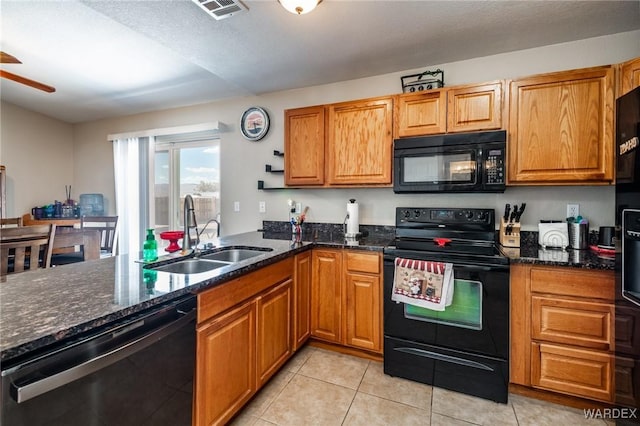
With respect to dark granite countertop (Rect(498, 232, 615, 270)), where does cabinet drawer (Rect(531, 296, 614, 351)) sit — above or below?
below

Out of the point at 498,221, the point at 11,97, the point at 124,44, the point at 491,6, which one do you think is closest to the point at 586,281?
the point at 498,221

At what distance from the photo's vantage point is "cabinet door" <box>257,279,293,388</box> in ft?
5.81

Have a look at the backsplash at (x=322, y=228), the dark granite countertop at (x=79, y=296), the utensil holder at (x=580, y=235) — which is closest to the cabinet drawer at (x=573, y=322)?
the utensil holder at (x=580, y=235)

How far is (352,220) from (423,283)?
0.90 meters

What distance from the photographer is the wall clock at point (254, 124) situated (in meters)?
3.14

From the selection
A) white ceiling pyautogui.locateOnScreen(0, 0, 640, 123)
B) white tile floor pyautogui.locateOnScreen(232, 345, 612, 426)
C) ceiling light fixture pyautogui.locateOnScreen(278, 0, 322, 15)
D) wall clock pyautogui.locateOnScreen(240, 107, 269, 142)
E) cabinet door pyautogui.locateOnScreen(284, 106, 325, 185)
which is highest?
white ceiling pyautogui.locateOnScreen(0, 0, 640, 123)

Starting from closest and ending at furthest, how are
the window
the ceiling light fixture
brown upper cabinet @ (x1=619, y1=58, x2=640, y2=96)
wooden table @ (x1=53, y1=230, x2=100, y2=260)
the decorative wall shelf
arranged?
the ceiling light fixture → brown upper cabinet @ (x1=619, y1=58, x2=640, y2=96) → wooden table @ (x1=53, y1=230, x2=100, y2=260) → the decorative wall shelf → the window

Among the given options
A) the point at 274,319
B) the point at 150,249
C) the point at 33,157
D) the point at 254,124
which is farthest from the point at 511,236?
the point at 33,157

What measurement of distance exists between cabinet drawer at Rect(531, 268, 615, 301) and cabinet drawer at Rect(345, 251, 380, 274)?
946mm

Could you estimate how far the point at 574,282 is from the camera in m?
1.67

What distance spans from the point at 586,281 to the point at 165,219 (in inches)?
169

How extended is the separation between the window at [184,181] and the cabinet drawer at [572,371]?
333 centimetres

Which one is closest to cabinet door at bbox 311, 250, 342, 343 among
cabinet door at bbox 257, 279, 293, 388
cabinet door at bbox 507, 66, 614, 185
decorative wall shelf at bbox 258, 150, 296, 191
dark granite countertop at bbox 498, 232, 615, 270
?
cabinet door at bbox 257, 279, 293, 388

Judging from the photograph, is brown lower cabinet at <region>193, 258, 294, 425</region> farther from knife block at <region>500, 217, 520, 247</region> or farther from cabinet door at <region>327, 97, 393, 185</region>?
knife block at <region>500, 217, 520, 247</region>
